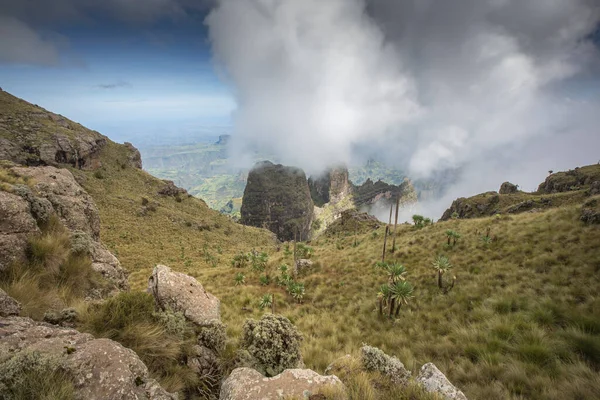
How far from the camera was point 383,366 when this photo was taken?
20.2 ft

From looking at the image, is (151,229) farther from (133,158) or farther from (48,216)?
(133,158)

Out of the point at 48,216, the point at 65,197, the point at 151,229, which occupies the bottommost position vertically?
the point at 151,229

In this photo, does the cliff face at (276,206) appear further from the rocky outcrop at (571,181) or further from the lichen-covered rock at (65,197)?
the lichen-covered rock at (65,197)

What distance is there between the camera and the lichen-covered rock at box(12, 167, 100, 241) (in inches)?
447

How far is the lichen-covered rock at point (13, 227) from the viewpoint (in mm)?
6672

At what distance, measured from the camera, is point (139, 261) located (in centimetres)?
3341

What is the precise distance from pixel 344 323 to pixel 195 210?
209 ft

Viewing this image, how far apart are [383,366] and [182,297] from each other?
6195mm

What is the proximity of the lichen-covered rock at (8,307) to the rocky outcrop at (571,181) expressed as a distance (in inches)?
3712

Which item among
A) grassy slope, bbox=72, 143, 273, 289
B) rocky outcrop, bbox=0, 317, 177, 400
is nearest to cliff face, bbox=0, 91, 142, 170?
grassy slope, bbox=72, 143, 273, 289

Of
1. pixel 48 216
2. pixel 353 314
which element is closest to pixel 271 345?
pixel 48 216

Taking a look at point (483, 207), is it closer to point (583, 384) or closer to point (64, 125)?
point (583, 384)

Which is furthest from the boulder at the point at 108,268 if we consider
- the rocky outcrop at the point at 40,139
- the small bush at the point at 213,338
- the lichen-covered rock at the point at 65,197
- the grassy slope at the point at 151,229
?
the rocky outcrop at the point at 40,139

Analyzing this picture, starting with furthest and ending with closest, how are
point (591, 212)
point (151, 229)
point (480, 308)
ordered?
point (151, 229) → point (591, 212) → point (480, 308)
